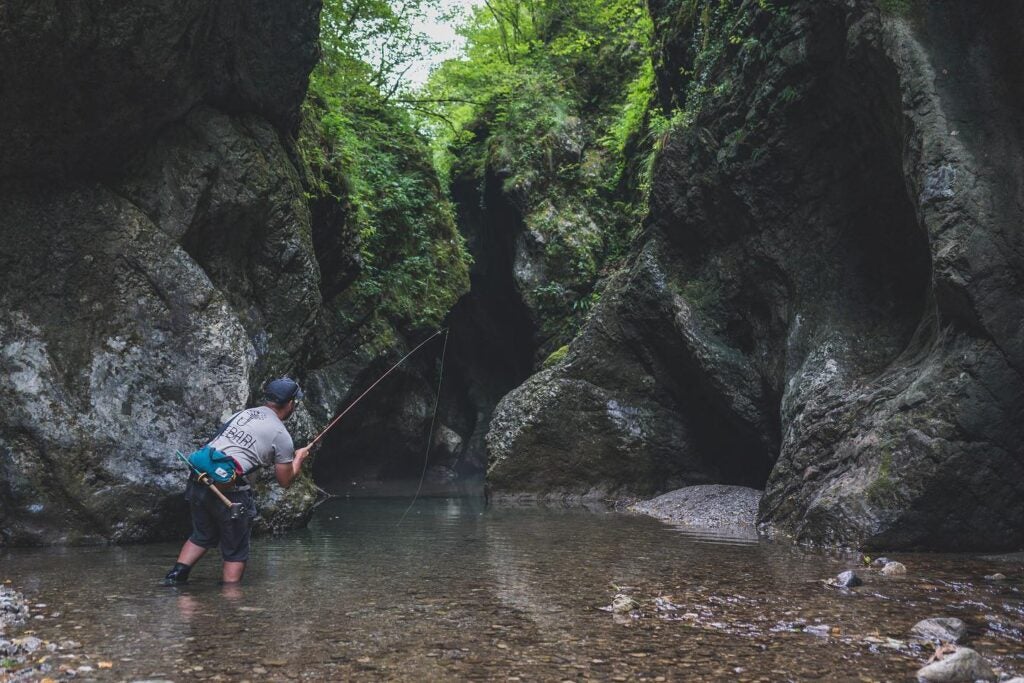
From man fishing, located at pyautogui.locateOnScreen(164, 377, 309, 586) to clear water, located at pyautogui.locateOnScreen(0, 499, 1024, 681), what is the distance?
246 mm

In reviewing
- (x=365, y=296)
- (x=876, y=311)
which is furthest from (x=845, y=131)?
(x=365, y=296)

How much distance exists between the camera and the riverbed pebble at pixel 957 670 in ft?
11.6

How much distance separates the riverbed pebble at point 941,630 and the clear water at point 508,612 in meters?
0.11

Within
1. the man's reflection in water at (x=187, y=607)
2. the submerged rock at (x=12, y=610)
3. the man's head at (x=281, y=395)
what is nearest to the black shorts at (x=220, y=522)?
the man's reflection in water at (x=187, y=607)

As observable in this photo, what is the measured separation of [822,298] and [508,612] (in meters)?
7.58

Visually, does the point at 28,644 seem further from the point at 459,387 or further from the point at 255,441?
the point at 459,387

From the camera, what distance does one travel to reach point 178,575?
20.0 feet

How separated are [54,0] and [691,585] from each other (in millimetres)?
7940

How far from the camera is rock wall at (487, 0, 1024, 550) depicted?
7523 mm

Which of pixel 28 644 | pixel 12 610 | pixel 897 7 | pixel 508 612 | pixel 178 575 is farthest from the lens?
pixel 897 7

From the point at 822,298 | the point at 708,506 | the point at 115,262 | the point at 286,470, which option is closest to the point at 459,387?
the point at 708,506

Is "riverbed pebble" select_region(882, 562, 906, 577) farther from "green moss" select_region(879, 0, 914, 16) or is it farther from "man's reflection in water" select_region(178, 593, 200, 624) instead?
"green moss" select_region(879, 0, 914, 16)

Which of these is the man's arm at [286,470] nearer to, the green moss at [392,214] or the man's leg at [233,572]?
the man's leg at [233,572]

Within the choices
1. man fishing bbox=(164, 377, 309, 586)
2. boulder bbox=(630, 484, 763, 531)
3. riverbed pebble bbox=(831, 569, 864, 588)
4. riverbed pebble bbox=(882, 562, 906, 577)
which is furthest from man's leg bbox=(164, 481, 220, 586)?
boulder bbox=(630, 484, 763, 531)
